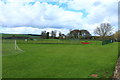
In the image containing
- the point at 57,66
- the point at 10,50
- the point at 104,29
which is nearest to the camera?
the point at 57,66

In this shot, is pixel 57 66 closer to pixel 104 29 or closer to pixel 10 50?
pixel 10 50

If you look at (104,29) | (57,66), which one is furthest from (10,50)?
(104,29)

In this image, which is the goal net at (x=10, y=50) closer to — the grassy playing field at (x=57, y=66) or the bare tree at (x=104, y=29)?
the grassy playing field at (x=57, y=66)

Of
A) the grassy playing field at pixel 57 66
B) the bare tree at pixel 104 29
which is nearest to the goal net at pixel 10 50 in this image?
the grassy playing field at pixel 57 66

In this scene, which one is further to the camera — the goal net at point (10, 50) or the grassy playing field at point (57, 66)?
the goal net at point (10, 50)

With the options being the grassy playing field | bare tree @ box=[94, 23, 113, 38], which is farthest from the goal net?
bare tree @ box=[94, 23, 113, 38]

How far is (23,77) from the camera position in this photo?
4.33m

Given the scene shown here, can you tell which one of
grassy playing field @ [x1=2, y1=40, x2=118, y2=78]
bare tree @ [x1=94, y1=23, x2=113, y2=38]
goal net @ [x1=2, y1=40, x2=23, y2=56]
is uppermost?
bare tree @ [x1=94, y1=23, x2=113, y2=38]

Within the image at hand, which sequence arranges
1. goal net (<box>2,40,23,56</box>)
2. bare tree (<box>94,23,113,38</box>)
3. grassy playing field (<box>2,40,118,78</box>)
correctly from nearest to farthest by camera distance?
1. grassy playing field (<box>2,40,118,78</box>)
2. goal net (<box>2,40,23,56</box>)
3. bare tree (<box>94,23,113,38</box>)

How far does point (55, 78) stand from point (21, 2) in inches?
232

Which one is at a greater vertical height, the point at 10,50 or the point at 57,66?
the point at 10,50

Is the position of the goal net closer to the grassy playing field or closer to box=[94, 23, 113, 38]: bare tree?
the grassy playing field

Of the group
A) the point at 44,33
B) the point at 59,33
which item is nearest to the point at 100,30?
the point at 59,33

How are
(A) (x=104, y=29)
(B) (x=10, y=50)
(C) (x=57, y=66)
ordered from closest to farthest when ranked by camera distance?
(C) (x=57, y=66)
(B) (x=10, y=50)
(A) (x=104, y=29)
